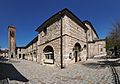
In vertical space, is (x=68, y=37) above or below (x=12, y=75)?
above

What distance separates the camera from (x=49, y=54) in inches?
647

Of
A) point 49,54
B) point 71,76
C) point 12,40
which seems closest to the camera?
point 71,76

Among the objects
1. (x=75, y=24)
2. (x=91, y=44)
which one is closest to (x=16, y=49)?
(x=91, y=44)

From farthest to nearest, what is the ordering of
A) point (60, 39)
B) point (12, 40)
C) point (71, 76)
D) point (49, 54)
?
point (12, 40) < point (49, 54) < point (60, 39) < point (71, 76)

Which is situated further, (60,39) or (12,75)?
(60,39)

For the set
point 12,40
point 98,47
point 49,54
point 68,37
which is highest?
point 12,40

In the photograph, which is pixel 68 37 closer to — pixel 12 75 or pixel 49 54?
pixel 49 54

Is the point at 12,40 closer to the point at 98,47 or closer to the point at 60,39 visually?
the point at 98,47

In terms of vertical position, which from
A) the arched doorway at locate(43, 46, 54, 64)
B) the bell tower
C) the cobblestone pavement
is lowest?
the cobblestone pavement

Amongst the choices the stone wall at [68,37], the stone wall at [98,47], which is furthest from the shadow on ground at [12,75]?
the stone wall at [98,47]

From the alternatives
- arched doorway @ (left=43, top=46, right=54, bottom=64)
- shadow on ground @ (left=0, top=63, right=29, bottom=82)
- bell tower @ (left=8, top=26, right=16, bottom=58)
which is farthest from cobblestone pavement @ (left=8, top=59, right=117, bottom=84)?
bell tower @ (left=8, top=26, right=16, bottom=58)

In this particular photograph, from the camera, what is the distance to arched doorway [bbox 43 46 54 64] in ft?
51.9

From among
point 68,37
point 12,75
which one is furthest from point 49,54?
point 12,75

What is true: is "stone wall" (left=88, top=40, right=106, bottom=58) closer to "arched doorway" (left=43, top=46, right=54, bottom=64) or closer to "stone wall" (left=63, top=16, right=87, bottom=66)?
"stone wall" (left=63, top=16, right=87, bottom=66)
